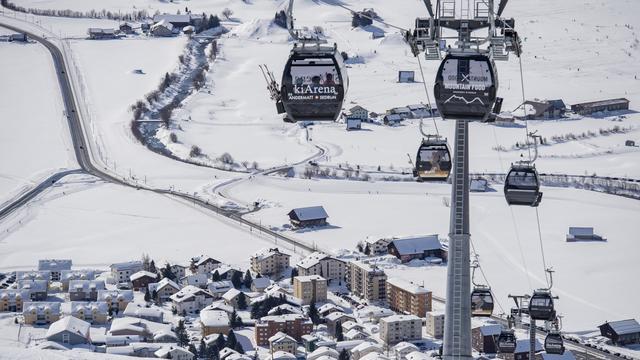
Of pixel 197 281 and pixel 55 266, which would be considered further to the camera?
pixel 55 266

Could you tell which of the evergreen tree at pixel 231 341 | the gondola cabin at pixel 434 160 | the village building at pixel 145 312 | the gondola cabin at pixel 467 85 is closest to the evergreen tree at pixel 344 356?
the evergreen tree at pixel 231 341

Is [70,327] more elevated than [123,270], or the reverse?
[70,327]

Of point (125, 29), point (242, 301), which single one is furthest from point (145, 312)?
point (125, 29)

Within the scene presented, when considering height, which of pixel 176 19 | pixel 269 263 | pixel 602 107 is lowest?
pixel 269 263

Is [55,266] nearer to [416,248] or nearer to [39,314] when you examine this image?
[39,314]

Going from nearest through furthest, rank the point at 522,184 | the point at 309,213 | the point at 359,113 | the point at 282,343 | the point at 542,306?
the point at 522,184 → the point at 542,306 → the point at 282,343 → the point at 309,213 → the point at 359,113

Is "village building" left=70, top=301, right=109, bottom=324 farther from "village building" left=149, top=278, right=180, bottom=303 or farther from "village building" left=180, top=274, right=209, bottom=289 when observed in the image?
"village building" left=180, top=274, right=209, bottom=289

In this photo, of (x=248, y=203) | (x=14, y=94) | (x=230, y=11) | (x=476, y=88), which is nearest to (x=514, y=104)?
(x=248, y=203)

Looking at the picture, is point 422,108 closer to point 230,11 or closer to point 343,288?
point 343,288
